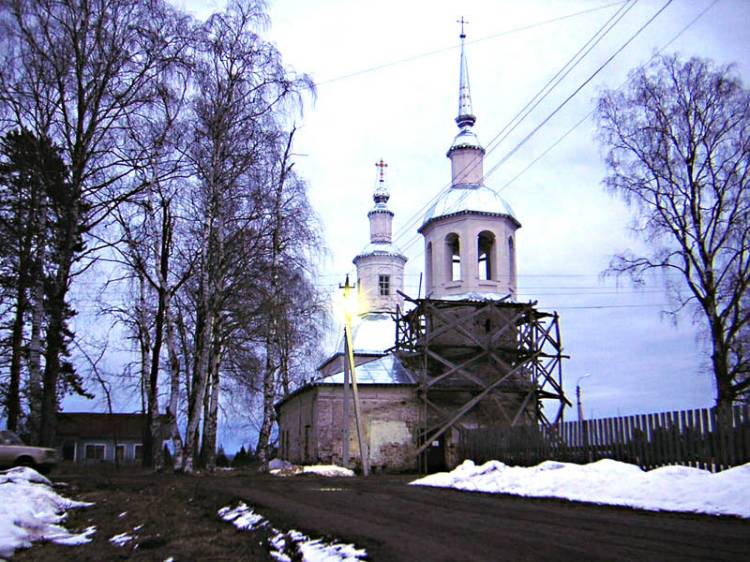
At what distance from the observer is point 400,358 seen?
114 feet

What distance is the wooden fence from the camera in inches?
500

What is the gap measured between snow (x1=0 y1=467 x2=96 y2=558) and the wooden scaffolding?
20.1m

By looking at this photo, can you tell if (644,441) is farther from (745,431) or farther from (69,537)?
(69,537)

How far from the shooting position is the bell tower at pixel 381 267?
147 feet

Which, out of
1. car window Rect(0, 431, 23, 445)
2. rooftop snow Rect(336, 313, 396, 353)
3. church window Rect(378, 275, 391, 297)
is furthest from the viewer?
church window Rect(378, 275, 391, 297)

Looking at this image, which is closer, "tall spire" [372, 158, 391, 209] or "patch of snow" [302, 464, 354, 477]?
"patch of snow" [302, 464, 354, 477]

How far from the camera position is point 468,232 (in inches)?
1307

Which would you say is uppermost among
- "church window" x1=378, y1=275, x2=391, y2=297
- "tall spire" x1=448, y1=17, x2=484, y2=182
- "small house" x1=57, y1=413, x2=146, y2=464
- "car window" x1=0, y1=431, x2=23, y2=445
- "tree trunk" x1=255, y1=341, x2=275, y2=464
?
"tall spire" x1=448, y1=17, x2=484, y2=182

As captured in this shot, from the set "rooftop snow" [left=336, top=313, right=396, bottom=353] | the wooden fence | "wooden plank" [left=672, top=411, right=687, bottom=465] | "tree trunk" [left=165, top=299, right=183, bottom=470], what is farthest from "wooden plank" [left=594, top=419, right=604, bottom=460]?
"rooftop snow" [left=336, top=313, right=396, bottom=353]

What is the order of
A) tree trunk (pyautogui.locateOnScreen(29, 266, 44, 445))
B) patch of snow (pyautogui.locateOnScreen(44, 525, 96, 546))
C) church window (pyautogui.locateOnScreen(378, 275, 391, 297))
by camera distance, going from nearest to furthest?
patch of snow (pyautogui.locateOnScreen(44, 525, 96, 546))
tree trunk (pyautogui.locateOnScreen(29, 266, 44, 445))
church window (pyautogui.locateOnScreen(378, 275, 391, 297))

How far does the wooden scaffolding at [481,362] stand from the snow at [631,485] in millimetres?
16652

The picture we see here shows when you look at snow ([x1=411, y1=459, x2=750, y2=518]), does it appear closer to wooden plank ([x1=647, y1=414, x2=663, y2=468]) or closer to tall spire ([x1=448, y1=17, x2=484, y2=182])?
wooden plank ([x1=647, y1=414, x2=663, y2=468])

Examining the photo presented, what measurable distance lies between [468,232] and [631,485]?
74.8ft

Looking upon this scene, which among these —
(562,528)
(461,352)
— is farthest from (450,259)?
(562,528)
